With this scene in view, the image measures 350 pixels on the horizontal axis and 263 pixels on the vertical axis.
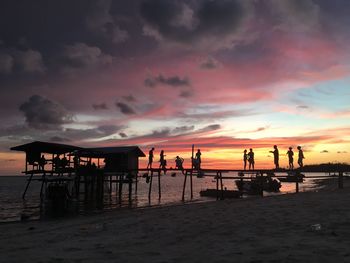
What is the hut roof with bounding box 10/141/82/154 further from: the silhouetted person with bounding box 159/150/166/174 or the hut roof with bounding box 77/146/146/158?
the silhouetted person with bounding box 159/150/166/174

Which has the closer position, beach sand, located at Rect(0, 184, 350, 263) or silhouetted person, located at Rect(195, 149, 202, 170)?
beach sand, located at Rect(0, 184, 350, 263)

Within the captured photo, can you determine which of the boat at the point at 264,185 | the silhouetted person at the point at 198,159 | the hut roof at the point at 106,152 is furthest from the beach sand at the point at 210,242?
the boat at the point at 264,185

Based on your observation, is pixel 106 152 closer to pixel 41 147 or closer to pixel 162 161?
pixel 162 161

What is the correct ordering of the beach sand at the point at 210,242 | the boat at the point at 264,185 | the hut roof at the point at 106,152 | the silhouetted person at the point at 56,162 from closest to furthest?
the beach sand at the point at 210,242, the silhouetted person at the point at 56,162, the hut roof at the point at 106,152, the boat at the point at 264,185

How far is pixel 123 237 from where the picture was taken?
10492 mm

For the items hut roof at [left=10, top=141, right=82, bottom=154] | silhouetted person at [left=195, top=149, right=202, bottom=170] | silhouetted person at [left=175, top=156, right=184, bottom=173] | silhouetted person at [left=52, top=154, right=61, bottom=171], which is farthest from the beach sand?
silhouetted person at [left=175, top=156, right=184, bottom=173]

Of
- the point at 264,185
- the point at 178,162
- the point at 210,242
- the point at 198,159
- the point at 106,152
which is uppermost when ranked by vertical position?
the point at 106,152

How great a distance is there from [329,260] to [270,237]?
249 centimetres

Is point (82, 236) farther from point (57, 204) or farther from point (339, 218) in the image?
point (57, 204)

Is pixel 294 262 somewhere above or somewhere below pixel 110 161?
below

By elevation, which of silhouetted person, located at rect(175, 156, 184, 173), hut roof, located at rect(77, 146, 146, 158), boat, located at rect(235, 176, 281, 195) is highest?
hut roof, located at rect(77, 146, 146, 158)

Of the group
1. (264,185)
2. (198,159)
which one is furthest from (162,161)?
(264,185)

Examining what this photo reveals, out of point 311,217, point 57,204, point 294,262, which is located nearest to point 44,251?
point 294,262

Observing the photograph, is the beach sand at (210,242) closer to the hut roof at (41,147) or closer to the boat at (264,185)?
the hut roof at (41,147)
